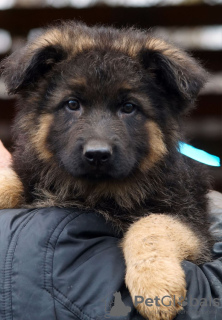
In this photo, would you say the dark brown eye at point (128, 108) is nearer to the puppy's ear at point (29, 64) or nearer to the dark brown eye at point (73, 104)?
the dark brown eye at point (73, 104)

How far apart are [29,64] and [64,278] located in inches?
51.3

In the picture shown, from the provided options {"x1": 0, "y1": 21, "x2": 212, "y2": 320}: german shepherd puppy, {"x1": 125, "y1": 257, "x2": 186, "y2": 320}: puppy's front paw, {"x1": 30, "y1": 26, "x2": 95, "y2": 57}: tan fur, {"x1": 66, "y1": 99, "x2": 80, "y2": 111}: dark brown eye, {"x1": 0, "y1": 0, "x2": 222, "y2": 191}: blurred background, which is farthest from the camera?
{"x1": 0, "y1": 0, "x2": 222, "y2": 191}: blurred background

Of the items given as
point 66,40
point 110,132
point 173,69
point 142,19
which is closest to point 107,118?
point 110,132

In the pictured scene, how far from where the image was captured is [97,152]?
2473 millimetres

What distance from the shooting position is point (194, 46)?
248 inches

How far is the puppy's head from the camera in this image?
2.68 metres

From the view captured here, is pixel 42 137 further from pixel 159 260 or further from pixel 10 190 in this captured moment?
pixel 159 260

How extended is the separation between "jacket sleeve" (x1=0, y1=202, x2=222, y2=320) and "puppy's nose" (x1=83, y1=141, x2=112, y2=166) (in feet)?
1.24

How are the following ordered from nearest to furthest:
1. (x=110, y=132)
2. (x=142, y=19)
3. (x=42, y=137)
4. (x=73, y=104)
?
(x=110, y=132)
(x=73, y=104)
(x=42, y=137)
(x=142, y=19)

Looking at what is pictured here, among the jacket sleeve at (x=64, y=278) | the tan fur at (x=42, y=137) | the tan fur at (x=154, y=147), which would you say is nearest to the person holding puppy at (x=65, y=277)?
the jacket sleeve at (x=64, y=278)

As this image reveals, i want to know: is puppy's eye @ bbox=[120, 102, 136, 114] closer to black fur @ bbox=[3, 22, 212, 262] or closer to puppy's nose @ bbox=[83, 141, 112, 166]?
black fur @ bbox=[3, 22, 212, 262]

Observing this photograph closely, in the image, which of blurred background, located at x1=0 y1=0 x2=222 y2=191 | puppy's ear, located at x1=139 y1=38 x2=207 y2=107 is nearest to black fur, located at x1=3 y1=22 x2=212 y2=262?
puppy's ear, located at x1=139 y1=38 x2=207 y2=107

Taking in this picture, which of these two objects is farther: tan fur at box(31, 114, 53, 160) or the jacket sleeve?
tan fur at box(31, 114, 53, 160)

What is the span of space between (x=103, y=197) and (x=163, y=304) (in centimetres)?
95
